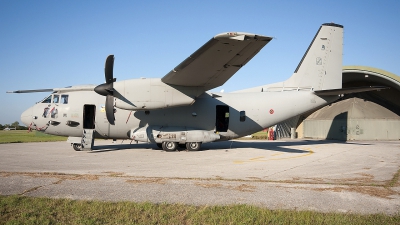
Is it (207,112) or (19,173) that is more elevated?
(207,112)

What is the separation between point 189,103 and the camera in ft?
56.6

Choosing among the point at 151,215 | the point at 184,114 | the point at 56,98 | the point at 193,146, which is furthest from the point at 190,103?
the point at 151,215

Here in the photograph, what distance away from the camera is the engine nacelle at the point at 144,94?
16.4 m

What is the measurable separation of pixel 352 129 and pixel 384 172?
26551mm

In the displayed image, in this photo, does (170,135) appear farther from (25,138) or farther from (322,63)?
(25,138)

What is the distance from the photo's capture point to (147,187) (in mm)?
8195

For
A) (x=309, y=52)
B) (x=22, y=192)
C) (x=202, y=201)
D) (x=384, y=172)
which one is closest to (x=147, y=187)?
(x=202, y=201)

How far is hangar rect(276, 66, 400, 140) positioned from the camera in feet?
114

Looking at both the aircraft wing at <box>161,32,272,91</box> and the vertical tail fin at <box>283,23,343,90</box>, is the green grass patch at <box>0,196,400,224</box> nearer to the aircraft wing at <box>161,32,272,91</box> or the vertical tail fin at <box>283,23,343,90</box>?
the aircraft wing at <box>161,32,272,91</box>

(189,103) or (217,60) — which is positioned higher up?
(217,60)

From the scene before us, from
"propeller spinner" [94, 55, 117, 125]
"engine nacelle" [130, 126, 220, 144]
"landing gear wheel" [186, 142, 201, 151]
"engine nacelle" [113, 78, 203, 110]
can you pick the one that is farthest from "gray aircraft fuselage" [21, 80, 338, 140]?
"engine nacelle" [113, 78, 203, 110]

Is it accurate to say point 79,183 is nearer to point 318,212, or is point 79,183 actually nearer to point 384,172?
point 318,212

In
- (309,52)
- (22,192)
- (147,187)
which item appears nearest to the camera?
(22,192)

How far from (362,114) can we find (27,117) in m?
34.6
